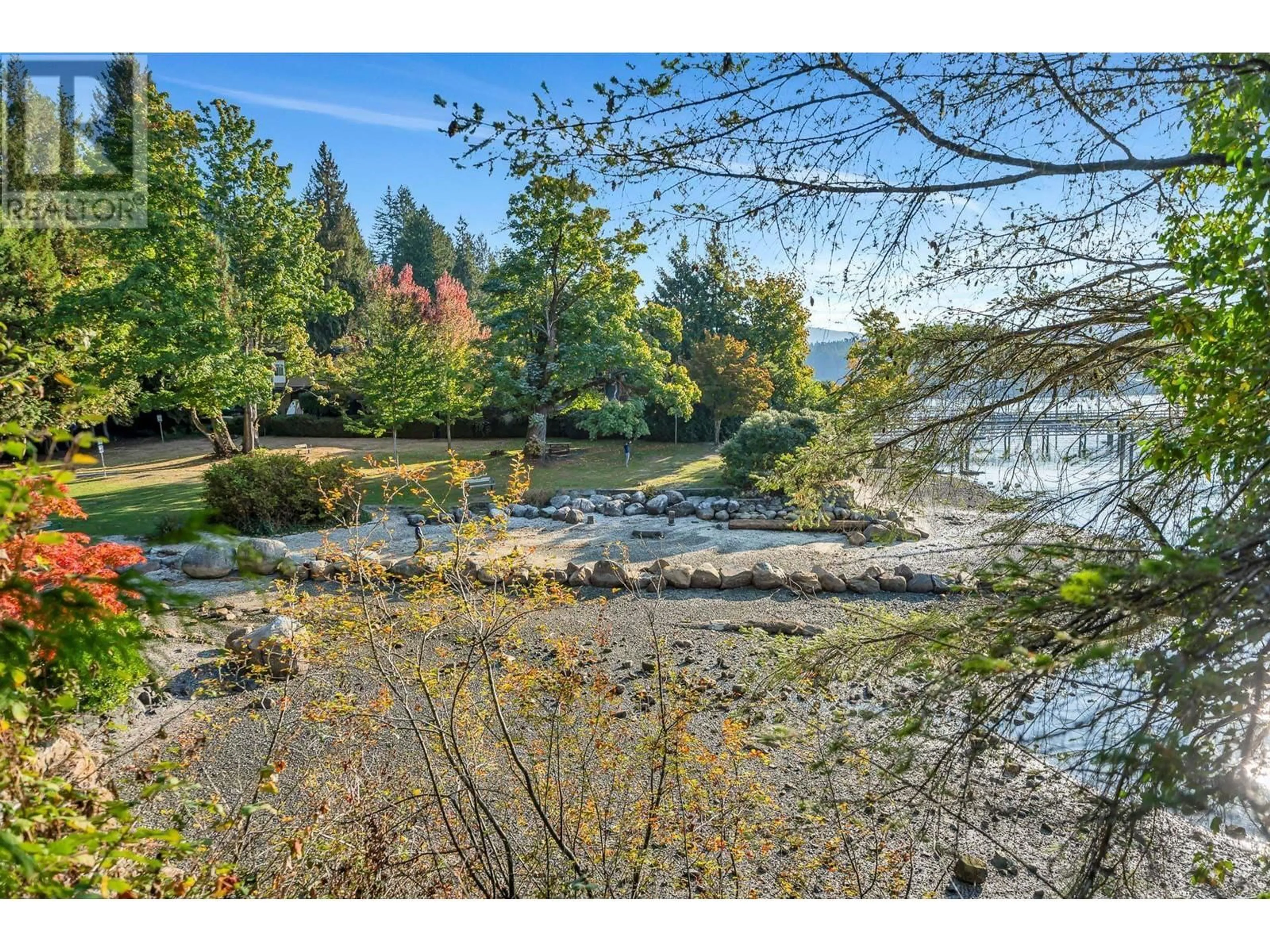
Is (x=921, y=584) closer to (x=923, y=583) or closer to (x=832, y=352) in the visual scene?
(x=923, y=583)

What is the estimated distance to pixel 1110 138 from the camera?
5.97 ft

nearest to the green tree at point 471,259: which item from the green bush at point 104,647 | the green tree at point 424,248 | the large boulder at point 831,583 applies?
the green tree at point 424,248

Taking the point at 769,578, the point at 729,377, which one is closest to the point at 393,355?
the point at 769,578

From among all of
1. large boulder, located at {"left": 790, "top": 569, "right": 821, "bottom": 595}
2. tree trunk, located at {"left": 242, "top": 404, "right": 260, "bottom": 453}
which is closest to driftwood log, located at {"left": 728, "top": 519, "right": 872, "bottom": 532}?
large boulder, located at {"left": 790, "top": 569, "right": 821, "bottom": 595}

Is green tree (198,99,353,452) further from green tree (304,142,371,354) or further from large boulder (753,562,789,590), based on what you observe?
large boulder (753,562,789,590)

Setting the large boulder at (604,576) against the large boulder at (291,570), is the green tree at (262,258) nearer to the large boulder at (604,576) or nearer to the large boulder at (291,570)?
the large boulder at (291,570)

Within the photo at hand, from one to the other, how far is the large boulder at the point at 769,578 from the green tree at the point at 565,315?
4.99 feet

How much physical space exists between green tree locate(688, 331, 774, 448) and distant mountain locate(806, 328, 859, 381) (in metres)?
1.30

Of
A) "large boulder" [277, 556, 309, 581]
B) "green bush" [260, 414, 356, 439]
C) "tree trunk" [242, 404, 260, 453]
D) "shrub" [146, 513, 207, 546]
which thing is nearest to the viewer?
"shrub" [146, 513, 207, 546]

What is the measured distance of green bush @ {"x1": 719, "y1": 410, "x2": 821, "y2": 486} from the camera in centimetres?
648
